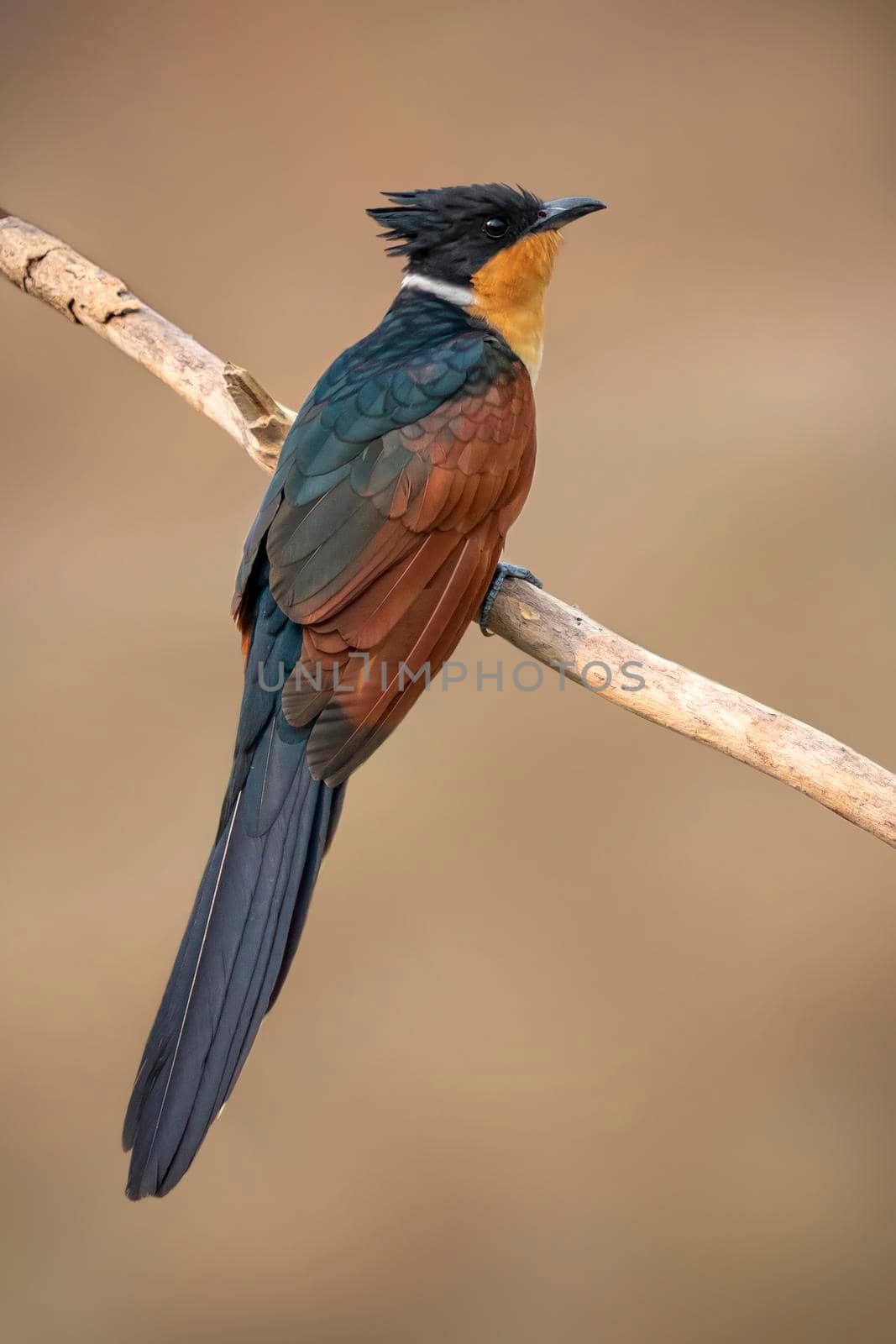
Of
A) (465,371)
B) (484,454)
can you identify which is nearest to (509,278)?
(465,371)

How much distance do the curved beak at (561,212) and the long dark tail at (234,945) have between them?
666 millimetres

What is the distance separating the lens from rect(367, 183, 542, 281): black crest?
1446mm

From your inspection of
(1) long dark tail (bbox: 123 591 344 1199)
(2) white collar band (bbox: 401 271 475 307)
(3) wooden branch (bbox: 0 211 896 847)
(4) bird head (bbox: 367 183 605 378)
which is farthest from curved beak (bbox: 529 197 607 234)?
(1) long dark tail (bbox: 123 591 344 1199)

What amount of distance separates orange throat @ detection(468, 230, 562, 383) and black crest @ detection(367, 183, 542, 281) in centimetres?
2

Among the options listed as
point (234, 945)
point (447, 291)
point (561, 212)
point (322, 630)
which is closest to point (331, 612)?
point (322, 630)

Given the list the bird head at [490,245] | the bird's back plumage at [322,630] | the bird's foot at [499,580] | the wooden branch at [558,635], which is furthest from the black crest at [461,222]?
the bird's foot at [499,580]

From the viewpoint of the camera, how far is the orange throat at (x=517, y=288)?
4.76 feet

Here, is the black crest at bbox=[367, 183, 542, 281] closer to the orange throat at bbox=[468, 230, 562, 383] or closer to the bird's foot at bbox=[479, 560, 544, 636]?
the orange throat at bbox=[468, 230, 562, 383]

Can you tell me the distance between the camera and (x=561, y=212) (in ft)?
4.85

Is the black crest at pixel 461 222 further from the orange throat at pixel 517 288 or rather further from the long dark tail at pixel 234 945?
the long dark tail at pixel 234 945

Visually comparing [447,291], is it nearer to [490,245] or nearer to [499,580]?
[490,245]

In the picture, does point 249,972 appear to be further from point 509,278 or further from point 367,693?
point 509,278

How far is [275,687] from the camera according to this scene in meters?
1.28

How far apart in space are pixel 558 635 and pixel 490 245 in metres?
0.50
